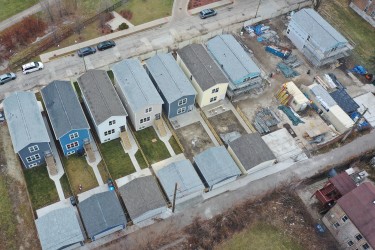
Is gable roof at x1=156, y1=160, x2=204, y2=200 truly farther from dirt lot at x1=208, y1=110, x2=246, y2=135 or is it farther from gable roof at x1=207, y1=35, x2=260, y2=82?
gable roof at x1=207, y1=35, x2=260, y2=82

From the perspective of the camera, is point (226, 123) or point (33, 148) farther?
point (226, 123)

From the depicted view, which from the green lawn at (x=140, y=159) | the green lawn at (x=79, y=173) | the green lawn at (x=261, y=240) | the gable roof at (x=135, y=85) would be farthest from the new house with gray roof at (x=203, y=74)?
the green lawn at (x=261, y=240)

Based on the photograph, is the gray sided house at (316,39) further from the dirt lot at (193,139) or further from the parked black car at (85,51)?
the parked black car at (85,51)

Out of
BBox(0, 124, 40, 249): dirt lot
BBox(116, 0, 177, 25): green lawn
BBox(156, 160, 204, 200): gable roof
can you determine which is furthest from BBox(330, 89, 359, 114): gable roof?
BBox(0, 124, 40, 249): dirt lot

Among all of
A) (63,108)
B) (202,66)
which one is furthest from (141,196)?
(202,66)

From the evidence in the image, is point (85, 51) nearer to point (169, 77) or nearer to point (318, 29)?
point (169, 77)

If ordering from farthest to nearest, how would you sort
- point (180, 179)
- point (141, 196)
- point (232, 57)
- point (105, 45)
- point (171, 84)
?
point (105, 45), point (232, 57), point (171, 84), point (180, 179), point (141, 196)
